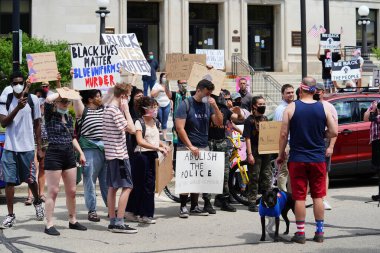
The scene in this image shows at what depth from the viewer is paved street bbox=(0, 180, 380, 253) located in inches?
369

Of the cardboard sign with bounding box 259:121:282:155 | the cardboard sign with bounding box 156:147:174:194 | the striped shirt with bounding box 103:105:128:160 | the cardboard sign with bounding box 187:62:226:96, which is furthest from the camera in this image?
the cardboard sign with bounding box 187:62:226:96

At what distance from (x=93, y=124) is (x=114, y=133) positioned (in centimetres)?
104

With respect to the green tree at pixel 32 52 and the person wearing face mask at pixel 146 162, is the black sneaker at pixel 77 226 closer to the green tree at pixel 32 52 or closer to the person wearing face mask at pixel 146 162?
the person wearing face mask at pixel 146 162

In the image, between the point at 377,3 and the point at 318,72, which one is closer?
the point at 318,72

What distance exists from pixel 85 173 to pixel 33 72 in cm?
182

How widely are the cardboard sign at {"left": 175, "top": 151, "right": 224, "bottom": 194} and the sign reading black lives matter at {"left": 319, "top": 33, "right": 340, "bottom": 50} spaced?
12561mm

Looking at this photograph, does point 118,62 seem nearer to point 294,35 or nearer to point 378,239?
point 378,239

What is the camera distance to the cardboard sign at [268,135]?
1215 centimetres

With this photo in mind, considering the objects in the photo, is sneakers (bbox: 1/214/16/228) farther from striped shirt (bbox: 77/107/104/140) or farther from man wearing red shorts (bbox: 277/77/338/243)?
man wearing red shorts (bbox: 277/77/338/243)

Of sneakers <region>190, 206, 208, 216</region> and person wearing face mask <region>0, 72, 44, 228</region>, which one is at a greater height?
person wearing face mask <region>0, 72, 44, 228</region>

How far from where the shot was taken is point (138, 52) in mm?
13914

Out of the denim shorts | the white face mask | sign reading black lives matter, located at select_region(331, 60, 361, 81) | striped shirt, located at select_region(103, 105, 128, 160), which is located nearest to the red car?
striped shirt, located at select_region(103, 105, 128, 160)

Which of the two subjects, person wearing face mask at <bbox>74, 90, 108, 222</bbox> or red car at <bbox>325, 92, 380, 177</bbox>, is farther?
red car at <bbox>325, 92, 380, 177</bbox>

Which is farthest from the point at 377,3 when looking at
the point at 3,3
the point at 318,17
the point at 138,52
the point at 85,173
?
the point at 85,173
